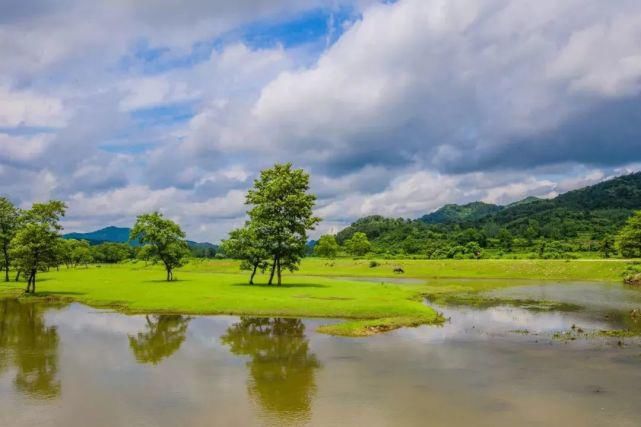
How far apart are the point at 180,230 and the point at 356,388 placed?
251 feet

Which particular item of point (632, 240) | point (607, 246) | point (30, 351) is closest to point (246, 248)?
point (30, 351)

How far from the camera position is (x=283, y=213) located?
69438mm

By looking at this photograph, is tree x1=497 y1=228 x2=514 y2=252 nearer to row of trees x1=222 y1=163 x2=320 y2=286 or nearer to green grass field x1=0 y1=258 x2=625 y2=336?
green grass field x1=0 y1=258 x2=625 y2=336

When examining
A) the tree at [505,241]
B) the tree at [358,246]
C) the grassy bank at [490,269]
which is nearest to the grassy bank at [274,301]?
the grassy bank at [490,269]

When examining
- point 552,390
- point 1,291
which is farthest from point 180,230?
point 552,390

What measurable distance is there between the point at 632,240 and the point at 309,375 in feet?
360

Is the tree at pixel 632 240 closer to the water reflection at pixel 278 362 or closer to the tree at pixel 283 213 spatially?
the tree at pixel 283 213

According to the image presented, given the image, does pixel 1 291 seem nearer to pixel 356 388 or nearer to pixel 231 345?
pixel 231 345

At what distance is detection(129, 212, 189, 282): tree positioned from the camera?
90062 millimetres

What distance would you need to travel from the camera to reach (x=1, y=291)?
71.7 meters

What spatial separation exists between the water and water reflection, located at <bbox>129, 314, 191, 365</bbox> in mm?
151

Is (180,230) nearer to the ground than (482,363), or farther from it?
farther from it

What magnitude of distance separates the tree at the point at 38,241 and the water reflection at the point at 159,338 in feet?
96.8

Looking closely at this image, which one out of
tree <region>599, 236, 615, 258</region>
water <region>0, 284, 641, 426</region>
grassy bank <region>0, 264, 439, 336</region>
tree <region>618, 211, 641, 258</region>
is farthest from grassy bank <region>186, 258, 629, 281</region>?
water <region>0, 284, 641, 426</region>
